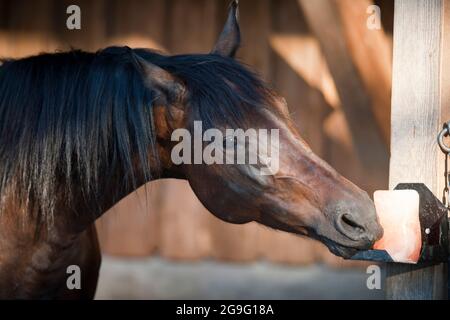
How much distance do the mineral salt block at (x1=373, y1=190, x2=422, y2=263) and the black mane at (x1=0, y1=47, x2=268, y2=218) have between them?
1.49 feet

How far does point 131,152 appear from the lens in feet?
6.75

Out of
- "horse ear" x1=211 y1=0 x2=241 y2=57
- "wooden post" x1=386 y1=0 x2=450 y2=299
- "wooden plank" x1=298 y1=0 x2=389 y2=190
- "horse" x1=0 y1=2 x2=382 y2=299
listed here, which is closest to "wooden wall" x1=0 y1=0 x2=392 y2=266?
"wooden plank" x1=298 y1=0 x2=389 y2=190

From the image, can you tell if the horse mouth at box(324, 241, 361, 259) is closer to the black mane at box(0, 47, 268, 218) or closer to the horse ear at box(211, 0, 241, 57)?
the black mane at box(0, 47, 268, 218)

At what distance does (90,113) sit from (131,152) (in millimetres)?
166

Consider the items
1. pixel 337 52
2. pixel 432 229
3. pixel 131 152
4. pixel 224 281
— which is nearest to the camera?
pixel 432 229

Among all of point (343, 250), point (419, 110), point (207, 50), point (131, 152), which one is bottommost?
point (343, 250)

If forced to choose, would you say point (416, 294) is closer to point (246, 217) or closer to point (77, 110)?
point (246, 217)

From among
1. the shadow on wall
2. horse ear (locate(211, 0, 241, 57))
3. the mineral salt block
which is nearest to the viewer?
the mineral salt block

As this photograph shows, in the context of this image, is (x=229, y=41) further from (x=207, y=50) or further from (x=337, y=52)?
(x=207, y=50)
